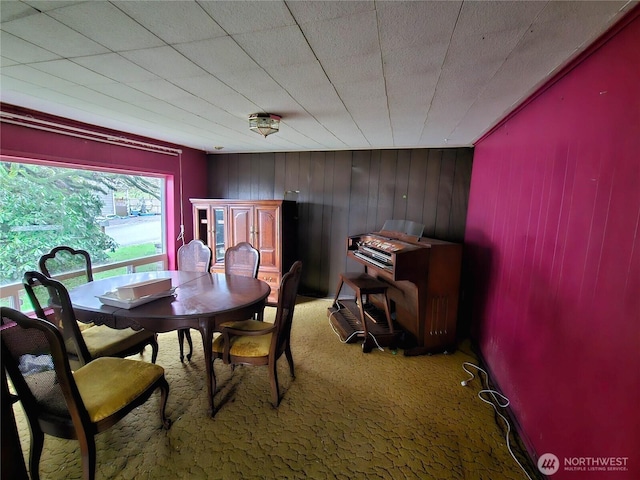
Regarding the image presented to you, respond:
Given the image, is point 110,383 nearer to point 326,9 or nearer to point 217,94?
point 217,94

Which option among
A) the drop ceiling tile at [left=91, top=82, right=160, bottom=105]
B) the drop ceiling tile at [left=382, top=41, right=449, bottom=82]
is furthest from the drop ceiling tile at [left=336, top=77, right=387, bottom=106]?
the drop ceiling tile at [left=91, top=82, right=160, bottom=105]

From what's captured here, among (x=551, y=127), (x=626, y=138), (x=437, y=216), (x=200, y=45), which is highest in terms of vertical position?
(x=200, y=45)

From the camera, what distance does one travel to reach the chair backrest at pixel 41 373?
1.15m

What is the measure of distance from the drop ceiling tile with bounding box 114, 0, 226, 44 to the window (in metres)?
2.31

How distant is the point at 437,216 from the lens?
3576mm

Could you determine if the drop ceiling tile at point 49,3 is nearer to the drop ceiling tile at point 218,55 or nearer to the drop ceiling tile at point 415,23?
the drop ceiling tile at point 218,55

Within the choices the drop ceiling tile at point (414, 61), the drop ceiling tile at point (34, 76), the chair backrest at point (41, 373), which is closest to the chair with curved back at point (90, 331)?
the chair backrest at point (41, 373)

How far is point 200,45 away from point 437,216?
124 inches

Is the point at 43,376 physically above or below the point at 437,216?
below

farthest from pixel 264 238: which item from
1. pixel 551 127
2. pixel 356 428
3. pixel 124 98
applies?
pixel 551 127

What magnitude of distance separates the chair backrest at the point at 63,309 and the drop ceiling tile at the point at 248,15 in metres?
1.53

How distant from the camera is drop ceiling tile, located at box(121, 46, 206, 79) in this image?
135 centimetres

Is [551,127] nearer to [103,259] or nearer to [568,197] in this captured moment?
[568,197]

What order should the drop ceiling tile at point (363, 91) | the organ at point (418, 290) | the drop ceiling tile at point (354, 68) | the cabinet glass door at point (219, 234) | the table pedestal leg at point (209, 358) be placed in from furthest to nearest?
the cabinet glass door at point (219, 234)
the organ at point (418, 290)
the table pedestal leg at point (209, 358)
the drop ceiling tile at point (363, 91)
the drop ceiling tile at point (354, 68)
